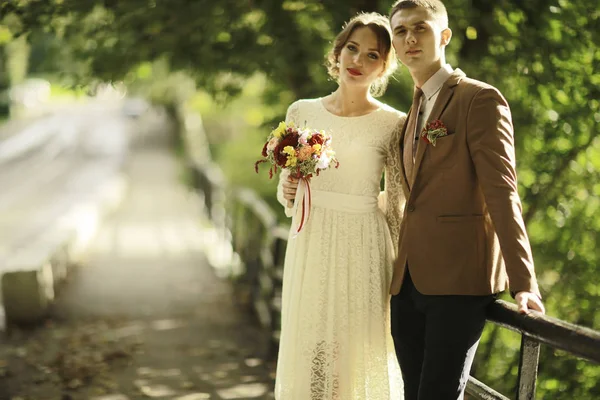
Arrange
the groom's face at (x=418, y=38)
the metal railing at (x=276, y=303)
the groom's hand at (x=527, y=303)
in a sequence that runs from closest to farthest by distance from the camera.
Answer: the metal railing at (x=276, y=303), the groom's hand at (x=527, y=303), the groom's face at (x=418, y=38)

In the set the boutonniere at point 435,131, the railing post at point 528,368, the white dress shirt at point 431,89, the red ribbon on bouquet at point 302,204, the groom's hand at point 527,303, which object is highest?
the white dress shirt at point 431,89

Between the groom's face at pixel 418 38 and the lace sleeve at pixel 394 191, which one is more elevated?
the groom's face at pixel 418 38

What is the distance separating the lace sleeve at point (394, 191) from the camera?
3199 mm

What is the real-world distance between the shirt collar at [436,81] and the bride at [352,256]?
0.38 meters

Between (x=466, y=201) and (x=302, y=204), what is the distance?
0.94 metres

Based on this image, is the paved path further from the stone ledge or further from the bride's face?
the bride's face

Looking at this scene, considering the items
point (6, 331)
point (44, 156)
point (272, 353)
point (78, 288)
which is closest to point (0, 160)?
point (44, 156)

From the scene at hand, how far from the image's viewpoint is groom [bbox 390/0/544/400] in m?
2.40

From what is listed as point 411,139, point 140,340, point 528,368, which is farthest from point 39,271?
point 528,368

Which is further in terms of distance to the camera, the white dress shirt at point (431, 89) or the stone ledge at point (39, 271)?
→ the stone ledge at point (39, 271)

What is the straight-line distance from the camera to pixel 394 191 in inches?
127

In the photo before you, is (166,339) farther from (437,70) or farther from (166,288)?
(437,70)

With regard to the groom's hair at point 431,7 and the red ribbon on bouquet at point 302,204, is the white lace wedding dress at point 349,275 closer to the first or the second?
the red ribbon on bouquet at point 302,204

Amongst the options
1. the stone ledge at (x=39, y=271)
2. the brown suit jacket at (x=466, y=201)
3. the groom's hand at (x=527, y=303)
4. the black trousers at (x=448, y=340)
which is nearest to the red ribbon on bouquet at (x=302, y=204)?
the brown suit jacket at (x=466, y=201)
